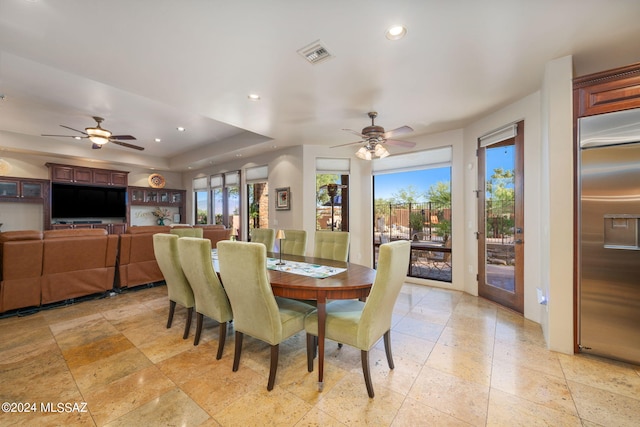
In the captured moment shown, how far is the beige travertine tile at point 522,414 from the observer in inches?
62.4

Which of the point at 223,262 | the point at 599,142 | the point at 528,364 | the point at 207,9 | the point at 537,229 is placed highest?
the point at 207,9

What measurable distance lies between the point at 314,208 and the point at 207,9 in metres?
3.90

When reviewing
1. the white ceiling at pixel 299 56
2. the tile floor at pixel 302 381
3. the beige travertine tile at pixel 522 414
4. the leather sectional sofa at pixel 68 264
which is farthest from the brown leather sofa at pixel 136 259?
the beige travertine tile at pixel 522 414

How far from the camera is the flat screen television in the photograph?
251 inches

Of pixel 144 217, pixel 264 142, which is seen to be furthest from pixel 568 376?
pixel 144 217

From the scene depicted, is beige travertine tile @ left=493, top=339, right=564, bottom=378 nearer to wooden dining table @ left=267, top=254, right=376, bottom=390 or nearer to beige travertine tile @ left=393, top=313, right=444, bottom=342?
beige travertine tile @ left=393, top=313, right=444, bottom=342

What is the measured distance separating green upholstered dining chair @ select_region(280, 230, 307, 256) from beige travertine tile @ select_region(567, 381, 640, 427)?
2.81 meters

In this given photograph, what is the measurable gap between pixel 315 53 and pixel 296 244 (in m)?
2.32

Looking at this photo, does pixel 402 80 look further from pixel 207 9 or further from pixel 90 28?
pixel 90 28

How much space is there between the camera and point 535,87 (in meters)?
2.90

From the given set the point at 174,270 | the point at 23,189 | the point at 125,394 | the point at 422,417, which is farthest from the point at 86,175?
the point at 422,417

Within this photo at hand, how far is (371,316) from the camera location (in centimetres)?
180

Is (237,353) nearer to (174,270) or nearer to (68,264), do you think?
(174,270)

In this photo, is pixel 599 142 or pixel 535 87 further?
pixel 535 87
